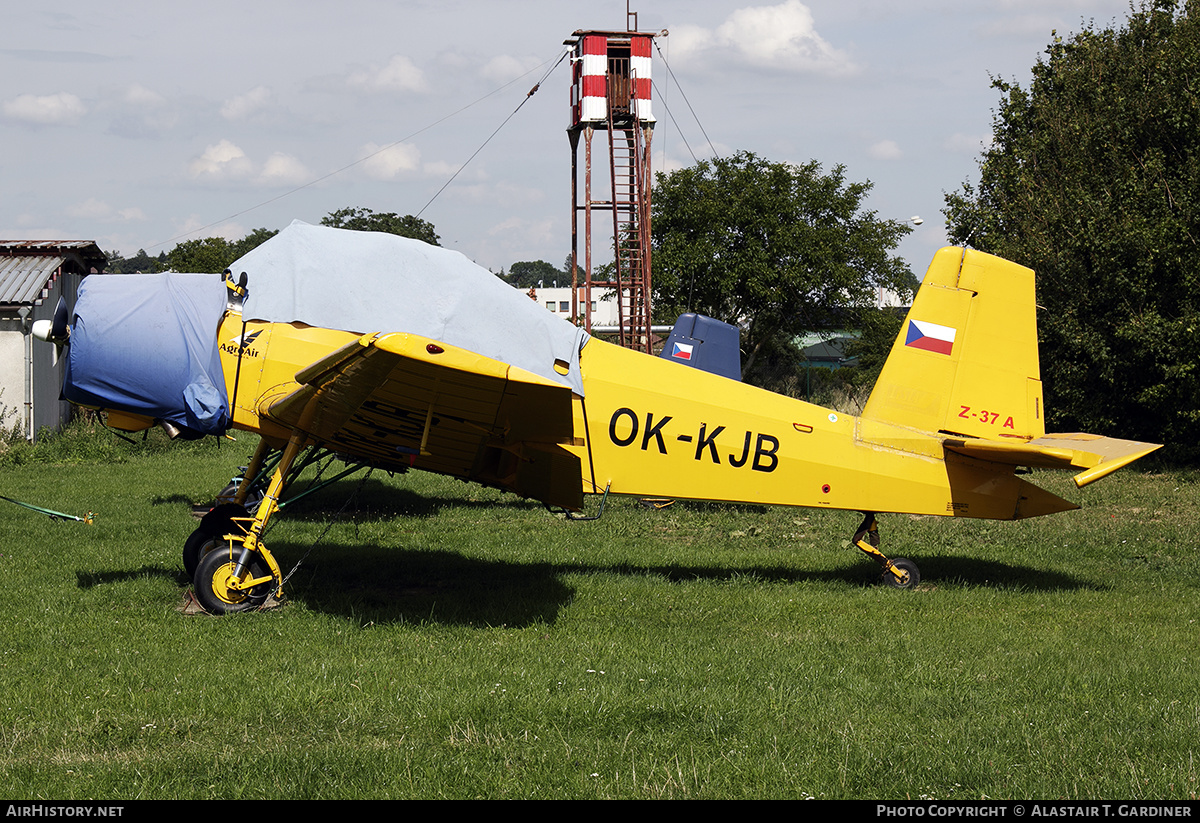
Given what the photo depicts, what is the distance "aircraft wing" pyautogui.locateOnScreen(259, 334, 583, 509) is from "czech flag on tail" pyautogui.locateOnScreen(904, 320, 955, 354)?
132 inches

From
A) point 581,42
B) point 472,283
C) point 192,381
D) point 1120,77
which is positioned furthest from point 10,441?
point 1120,77

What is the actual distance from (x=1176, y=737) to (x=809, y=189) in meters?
28.1

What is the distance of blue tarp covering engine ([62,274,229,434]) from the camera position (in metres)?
7.07

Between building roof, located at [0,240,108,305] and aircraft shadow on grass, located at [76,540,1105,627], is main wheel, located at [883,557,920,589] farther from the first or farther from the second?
building roof, located at [0,240,108,305]

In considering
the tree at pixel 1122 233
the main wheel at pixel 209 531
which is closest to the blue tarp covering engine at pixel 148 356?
the main wheel at pixel 209 531

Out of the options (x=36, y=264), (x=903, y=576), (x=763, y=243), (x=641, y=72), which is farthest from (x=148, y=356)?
(x=763, y=243)

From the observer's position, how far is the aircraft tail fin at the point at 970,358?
8.45m

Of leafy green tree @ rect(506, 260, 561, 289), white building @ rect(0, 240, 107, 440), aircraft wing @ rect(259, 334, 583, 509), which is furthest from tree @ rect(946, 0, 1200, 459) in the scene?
leafy green tree @ rect(506, 260, 561, 289)

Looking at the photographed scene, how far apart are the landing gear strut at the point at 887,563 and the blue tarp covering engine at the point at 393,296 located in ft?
10.5

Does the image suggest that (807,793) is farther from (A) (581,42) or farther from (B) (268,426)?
(A) (581,42)

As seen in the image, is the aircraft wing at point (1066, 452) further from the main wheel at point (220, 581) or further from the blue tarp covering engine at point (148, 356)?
the blue tarp covering engine at point (148, 356)

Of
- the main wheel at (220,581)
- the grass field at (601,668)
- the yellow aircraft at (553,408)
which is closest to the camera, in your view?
the grass field at (601,668)

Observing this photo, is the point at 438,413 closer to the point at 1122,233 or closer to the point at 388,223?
the point at 1122,233

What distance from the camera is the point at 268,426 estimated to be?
7453 mm
